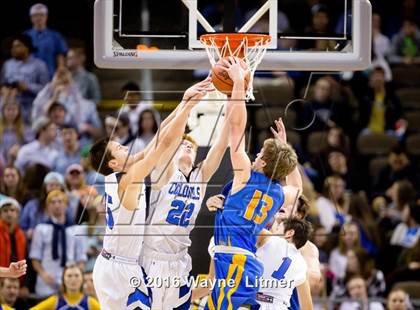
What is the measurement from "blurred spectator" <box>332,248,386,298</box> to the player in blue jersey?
149 inches

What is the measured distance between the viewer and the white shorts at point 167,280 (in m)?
9.28

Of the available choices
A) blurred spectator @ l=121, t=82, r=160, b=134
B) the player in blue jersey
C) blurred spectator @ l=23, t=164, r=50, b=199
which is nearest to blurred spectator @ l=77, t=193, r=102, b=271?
blurred spectator @ l=23, t=164, r=50, b=199

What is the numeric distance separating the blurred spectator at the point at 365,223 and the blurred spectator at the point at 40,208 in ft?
10.4

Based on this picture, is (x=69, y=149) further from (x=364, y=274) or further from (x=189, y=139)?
(x=189, y=139)

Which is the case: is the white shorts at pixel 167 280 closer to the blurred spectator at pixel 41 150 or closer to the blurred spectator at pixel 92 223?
the blurred spectator at pixel 92 223

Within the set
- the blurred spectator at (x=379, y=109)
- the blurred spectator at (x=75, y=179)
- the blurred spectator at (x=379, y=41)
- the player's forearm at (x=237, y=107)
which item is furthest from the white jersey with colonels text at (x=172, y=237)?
the blurred spectator at (x=379, y=41)

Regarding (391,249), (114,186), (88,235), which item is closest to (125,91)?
(88,235)

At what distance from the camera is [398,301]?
12141 millimetres

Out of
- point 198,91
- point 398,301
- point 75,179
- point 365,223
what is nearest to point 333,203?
point 365,223

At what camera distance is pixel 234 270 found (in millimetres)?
9031

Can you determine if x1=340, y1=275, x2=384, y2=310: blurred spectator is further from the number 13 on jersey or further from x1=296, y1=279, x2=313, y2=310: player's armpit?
the number 13 on jersey

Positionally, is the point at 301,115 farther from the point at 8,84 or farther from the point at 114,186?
the point at 114,186

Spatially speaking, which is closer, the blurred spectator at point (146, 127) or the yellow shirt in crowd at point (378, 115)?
the blurred spectator at point (146, 127)

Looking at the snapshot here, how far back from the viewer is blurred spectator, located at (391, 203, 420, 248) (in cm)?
1349
